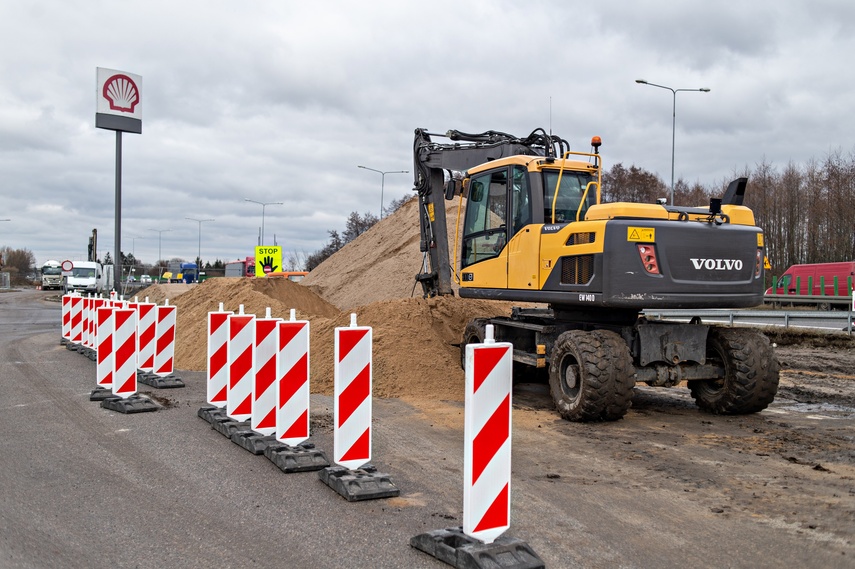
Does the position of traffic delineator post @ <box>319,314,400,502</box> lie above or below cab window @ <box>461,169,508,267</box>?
below

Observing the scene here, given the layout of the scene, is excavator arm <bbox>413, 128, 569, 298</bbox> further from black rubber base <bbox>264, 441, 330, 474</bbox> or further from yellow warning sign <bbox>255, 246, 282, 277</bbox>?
yellow warning sign <bbox>255, 246, 282, 277</bbox>

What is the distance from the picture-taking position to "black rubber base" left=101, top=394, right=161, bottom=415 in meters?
9.20

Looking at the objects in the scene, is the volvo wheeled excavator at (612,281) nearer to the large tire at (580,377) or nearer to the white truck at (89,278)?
the large tire at (580,377)

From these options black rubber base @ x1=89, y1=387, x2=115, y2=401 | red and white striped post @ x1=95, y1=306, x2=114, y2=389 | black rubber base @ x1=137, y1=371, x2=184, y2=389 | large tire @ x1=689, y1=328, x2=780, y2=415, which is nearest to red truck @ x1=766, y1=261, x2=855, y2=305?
large tire @ x1=689, y1=328, x2=780, y2=415

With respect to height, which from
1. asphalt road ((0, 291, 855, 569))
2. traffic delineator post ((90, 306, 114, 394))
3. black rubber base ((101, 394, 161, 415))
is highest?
traffic delineator post ((90, 306, 114, 394))

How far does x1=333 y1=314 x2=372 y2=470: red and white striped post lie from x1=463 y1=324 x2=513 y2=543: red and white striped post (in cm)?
179

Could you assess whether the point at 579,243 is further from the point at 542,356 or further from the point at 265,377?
the point at 265,377

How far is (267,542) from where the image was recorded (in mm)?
4840

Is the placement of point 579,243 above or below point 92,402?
above

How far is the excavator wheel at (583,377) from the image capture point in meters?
8.55

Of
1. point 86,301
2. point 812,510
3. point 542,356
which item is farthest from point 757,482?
point 86,301

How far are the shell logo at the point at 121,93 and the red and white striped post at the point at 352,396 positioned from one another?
21.4 metres

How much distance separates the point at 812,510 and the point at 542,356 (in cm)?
478

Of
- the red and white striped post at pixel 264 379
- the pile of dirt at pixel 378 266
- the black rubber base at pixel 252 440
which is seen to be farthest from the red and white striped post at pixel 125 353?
the pile of dirt at pixel 378 266
